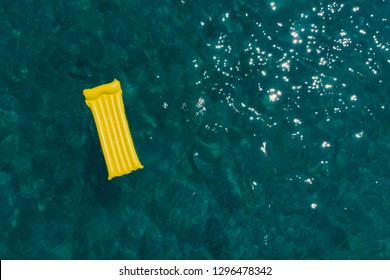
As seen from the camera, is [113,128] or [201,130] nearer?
[113,128]

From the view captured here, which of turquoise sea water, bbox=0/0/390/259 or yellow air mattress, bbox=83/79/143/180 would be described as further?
turquoise sea water, bbox=0/0/390/259

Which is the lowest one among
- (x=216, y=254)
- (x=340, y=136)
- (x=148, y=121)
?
(x=216, y=254)

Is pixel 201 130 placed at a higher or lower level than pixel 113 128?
lower

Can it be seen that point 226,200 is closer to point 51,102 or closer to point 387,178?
point 387,178

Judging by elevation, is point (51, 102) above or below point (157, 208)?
above

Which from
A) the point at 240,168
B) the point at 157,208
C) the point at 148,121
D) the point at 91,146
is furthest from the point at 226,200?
the point at 91,146
